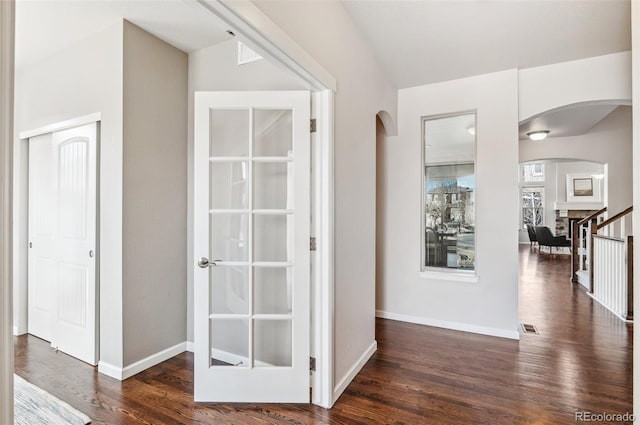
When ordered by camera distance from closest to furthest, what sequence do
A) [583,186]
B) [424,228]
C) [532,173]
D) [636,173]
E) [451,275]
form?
[636,173] < [451,275] < [424,228] < [583,186] < [532,173]

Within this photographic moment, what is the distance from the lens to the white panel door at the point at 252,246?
7.02 feet

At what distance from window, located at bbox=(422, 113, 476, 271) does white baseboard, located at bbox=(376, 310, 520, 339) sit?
2.05 feet

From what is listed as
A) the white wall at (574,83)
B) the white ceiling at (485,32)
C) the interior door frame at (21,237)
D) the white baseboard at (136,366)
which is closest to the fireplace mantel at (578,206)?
the white wall at (574,83)

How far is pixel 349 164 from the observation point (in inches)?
95.3

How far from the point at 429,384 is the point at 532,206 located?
12628 millimetres

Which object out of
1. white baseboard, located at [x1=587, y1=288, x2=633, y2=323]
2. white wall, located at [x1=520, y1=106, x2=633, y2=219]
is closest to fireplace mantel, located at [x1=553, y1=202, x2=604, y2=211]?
white wall, located at [x1=520, y1=106, x2=633, y2=219]

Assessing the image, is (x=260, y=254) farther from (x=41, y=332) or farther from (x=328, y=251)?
(x=41, y=332)

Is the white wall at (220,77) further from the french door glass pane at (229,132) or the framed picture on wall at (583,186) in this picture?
the framed picture on wall at (583,186)

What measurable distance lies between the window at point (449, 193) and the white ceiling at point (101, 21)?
2580mm

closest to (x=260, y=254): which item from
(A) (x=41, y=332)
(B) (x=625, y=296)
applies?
(A) (x=41, y=332)

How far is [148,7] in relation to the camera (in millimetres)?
2320

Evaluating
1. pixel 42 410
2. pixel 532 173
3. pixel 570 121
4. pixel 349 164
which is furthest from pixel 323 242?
pixel 532 173

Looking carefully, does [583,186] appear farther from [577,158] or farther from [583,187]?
[577,158]

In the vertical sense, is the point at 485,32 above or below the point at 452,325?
above
